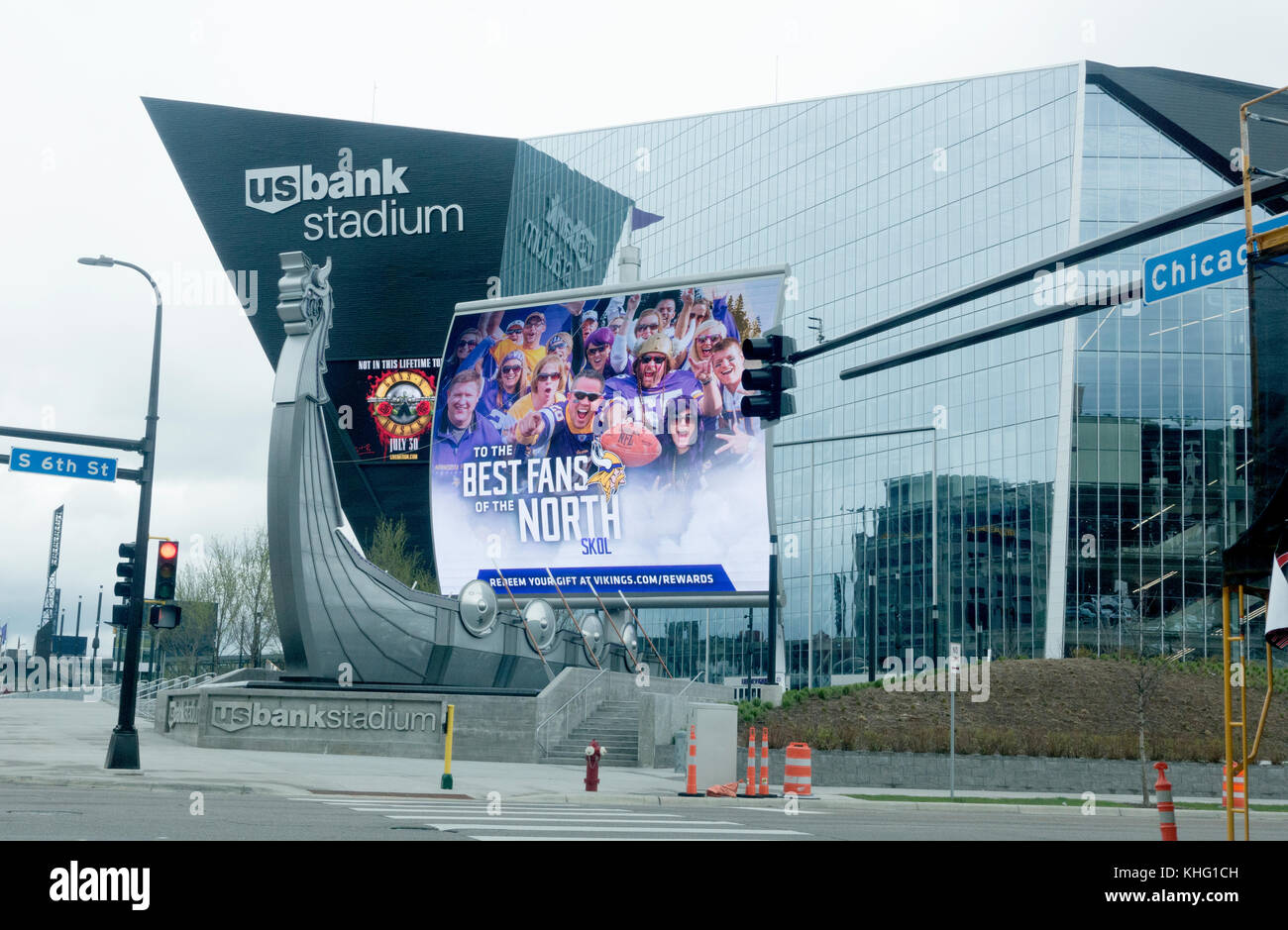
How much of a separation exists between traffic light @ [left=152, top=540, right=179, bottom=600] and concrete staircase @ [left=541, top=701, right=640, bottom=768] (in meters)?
10.6

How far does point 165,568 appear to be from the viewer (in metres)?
23.0

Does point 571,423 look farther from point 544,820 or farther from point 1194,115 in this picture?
point 1194,115

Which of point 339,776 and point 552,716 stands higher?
point 552,716

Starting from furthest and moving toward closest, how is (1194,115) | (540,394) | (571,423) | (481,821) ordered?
(1194,115) → (540,394) → (571,423) → (481,821)

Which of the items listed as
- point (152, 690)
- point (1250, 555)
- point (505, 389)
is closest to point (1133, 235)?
point (1250, 555)

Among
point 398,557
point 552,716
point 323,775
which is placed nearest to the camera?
point 323,775

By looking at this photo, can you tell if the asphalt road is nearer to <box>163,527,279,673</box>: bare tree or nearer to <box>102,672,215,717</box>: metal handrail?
<box>102,672,215,717</box>: metal handrail

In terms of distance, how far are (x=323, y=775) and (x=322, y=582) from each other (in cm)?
1243

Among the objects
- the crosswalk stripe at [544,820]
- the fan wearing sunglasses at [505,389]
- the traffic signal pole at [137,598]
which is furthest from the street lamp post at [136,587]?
the fan wearing sunglasses at [505,389]

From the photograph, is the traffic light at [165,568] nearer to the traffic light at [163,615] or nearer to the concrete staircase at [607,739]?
the traffic light at [163,615]

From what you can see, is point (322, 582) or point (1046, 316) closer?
point (1046, 316)

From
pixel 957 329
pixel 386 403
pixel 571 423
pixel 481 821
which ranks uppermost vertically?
pixel 957 329
